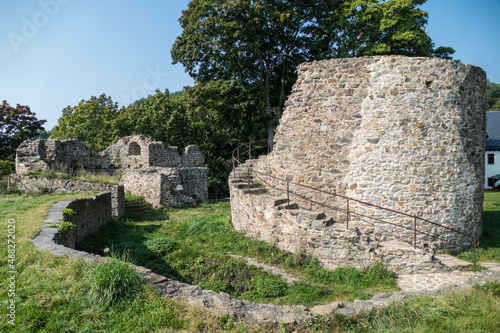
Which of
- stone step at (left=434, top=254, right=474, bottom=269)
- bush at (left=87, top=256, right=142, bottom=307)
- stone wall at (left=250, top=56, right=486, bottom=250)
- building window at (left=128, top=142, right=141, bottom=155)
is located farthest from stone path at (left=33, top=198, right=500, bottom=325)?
building window at (left=128, top=142, right=141, bottom=155)

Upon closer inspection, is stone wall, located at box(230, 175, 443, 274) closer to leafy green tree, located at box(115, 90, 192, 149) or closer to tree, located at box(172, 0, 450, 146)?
tree, located at box(172, 0, 450, 146)

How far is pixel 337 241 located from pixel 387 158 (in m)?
2.83

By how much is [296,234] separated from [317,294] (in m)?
2.22

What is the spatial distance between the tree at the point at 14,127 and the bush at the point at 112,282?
2526cm

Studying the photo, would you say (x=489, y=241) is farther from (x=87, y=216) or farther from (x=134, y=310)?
(x=87, y=216)

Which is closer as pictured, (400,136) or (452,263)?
(452,263)

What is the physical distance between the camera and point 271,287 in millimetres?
7035

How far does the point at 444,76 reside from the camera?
29.6ft

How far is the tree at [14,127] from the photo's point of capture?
2498 centimetres

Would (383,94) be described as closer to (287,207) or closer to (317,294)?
(287,207)

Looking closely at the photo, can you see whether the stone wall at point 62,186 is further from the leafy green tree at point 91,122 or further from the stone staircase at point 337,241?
the leafy green tree at point 91,122

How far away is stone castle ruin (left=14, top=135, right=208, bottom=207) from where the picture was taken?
1576cm

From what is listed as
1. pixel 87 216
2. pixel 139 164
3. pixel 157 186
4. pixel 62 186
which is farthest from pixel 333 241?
pixel 139 164

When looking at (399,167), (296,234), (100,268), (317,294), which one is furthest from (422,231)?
(100,268)
